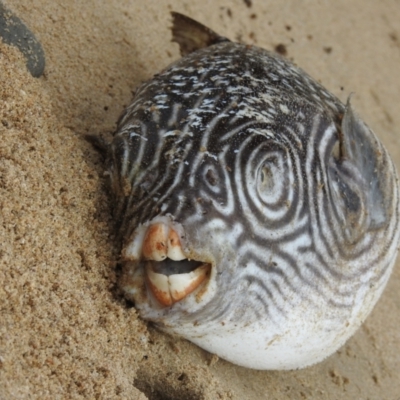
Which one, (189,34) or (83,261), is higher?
(189,34)

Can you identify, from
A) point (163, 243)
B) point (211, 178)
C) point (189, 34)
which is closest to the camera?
point (163, 243)

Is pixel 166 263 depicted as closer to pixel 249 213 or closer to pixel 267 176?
pixel 249 213

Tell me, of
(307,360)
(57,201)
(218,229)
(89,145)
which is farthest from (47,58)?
(307,360)

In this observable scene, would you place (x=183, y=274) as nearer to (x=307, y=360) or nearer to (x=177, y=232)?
(x=177, y=232)

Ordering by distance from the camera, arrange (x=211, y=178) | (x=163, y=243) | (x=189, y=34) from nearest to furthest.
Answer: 1. (x=163, y=243)
2. (x=211, y=178)
3. (x=189, y=34)

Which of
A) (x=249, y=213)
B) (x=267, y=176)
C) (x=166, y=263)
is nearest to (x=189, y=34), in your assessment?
(x=267, y=176)

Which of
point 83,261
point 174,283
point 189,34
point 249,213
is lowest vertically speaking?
point 83,261

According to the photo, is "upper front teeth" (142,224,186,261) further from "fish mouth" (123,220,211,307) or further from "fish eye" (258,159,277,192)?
"fish eye" (258,159,277,192)

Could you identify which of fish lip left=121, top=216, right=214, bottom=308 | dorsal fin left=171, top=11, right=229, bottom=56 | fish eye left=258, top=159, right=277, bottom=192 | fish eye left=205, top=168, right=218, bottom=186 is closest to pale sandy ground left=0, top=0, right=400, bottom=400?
fish lip left=121, top=216, right=214, bottom=308
